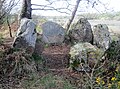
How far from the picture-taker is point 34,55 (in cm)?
619

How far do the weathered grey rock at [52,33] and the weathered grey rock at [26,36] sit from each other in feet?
3.43

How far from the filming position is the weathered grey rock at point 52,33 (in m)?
7.50

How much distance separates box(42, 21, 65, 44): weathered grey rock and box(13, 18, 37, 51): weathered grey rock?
1.04 metres

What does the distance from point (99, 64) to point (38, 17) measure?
352cm

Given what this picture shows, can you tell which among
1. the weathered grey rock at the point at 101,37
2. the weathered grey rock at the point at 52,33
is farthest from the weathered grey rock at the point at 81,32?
the weathered grey rock at the point at 52,33

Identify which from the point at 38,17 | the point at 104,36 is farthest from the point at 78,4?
the point at 104,36

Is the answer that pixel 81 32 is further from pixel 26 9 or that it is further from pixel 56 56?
pixel 26 9

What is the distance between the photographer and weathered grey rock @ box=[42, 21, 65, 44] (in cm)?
750

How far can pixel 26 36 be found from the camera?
6.15 m

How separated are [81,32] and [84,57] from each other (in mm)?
1598

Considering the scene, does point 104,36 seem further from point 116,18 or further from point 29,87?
point 116,18

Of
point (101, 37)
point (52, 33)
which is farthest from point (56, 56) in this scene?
point (101, 37)

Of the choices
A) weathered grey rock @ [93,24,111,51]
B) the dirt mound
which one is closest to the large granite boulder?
the dirt mound

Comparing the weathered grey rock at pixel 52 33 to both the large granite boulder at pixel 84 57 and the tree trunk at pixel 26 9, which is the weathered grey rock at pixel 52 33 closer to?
the tree trunk at pixel 26 9
